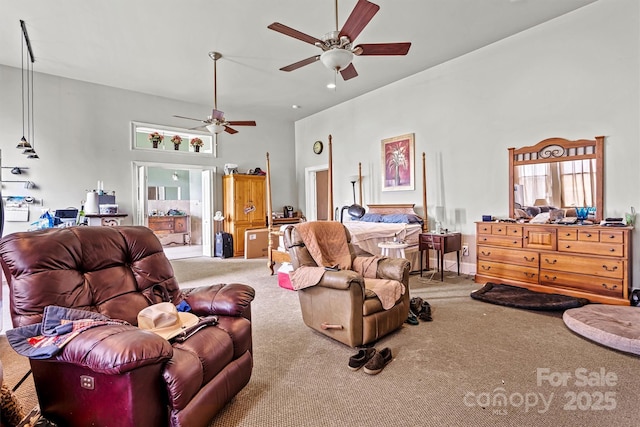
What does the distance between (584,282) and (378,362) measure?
9.16 ft

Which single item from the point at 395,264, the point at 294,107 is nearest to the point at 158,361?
the point at 395,264

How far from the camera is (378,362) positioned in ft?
7.33

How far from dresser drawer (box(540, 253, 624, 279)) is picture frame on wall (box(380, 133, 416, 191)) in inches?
98.2

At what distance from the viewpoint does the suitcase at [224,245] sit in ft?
23.1

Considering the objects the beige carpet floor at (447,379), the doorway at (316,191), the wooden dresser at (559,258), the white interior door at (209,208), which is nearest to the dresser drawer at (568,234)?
the wooden dresser at (559,258)

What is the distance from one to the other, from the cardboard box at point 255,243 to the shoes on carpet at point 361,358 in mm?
4910

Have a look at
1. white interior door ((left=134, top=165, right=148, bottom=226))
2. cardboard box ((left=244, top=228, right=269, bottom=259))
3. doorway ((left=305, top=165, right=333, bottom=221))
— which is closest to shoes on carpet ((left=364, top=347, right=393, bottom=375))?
cardboard box ((left=244, top=228, right=269, bottom=259))

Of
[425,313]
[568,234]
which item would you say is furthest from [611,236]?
[425,313]

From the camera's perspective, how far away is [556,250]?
3.72 meters

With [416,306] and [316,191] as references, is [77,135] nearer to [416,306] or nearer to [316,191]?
[316,191]

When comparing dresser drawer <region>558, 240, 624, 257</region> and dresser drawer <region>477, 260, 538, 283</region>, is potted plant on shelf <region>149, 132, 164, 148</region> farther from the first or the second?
dresser drawer <region>558, 240, 624, 257</region>

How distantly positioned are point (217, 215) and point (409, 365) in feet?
19.6

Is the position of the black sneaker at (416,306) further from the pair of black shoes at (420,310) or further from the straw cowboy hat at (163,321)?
the straw cowboy hat at (163,321)

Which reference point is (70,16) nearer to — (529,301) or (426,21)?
(426,21)
